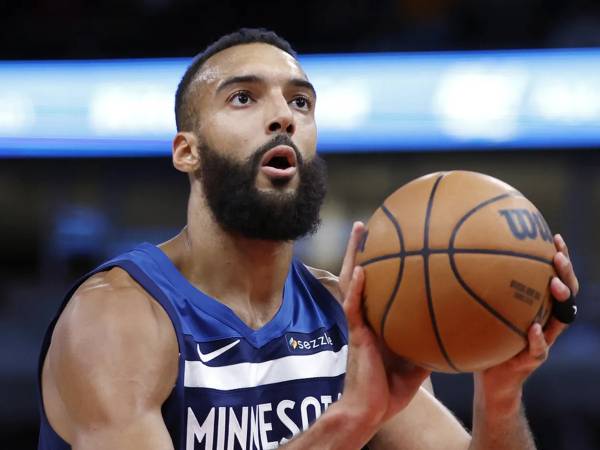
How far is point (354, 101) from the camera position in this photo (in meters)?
8.15

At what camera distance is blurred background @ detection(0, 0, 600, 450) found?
26.1 ft

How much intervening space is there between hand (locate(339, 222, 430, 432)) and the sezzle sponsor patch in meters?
0.62

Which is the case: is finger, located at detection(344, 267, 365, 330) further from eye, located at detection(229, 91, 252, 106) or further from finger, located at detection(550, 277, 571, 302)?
eye, located at detection(229, 91, 252, 106)

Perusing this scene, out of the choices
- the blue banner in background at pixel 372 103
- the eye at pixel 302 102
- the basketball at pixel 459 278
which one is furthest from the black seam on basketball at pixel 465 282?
the blue banner in background at pixel 372 103

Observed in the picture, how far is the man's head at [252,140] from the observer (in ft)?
10.3

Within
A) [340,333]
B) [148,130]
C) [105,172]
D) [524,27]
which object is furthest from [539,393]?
[340,333]

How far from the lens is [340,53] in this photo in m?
8.33

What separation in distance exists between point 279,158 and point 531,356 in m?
1.03

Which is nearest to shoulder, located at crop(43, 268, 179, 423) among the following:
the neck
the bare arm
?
the bare arm

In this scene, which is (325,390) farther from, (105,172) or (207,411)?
(105,172)

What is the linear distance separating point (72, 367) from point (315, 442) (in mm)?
688

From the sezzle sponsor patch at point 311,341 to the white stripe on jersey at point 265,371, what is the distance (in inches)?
0.9

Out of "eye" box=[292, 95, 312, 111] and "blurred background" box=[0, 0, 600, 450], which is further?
"blurred background" box=[0, 0, 600, 450]

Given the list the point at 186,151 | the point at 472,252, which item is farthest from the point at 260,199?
the point at 472,252
